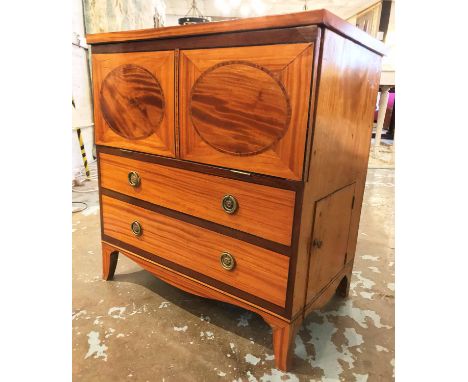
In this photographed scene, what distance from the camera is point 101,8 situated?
324 cm

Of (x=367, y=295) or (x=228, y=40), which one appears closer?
(x=228, y=40)

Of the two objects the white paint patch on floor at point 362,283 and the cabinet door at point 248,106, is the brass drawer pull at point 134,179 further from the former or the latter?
the white paint patch on floor at point 362,283

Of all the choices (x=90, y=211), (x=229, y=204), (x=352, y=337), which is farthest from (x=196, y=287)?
(x=90, y=211)

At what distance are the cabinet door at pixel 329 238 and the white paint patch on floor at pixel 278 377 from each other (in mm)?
247

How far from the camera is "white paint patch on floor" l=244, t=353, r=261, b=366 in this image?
1.13 meters

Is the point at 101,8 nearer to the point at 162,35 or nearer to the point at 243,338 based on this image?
the point at 162,35

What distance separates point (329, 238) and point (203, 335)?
59 cm

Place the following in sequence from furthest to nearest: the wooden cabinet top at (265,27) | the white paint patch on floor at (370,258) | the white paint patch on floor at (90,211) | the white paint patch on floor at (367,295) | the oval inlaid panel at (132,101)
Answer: the white paint patch on floor at (90,211) → the white paint patch on floor at (370,258) → the white paint patch on floor at (367,295) → the oval inlaid panel at (132,101) → the wooden cabinet top at (265,27)

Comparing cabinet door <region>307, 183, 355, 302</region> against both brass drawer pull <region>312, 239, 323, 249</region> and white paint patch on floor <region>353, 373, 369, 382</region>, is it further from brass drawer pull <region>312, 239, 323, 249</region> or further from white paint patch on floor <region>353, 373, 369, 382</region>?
white paint patch on floor <region>353, 373, 369, 382</region>

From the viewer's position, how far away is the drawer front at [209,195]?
985mm

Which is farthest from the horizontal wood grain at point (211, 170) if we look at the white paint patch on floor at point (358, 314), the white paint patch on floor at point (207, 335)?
the white paint patch on floor at point (358, 314)

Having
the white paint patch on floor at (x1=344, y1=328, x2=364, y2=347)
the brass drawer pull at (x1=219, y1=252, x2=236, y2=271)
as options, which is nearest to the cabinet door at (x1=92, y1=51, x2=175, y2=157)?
the brass drawer pull at (x1=219, y1=252, x2=236, y2=271)

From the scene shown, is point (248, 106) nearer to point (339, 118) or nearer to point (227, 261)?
point (339, 118)

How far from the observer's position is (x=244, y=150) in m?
0.99
